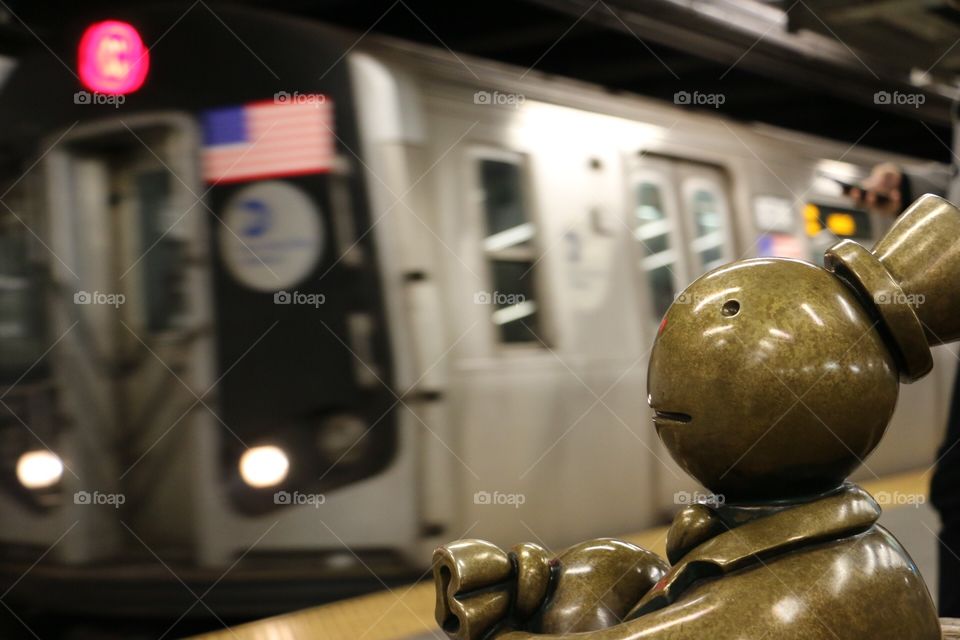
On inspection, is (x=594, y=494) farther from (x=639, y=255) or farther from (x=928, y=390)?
(x=928, y=390)

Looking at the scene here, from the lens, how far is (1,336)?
3506 millimetres

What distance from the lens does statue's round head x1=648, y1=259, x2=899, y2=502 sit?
110 cm

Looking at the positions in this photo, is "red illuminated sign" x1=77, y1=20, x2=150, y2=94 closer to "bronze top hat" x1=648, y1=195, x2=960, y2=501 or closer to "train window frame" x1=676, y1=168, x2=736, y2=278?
"train window frame" x1=676, y1=168, x2=736, y2=278

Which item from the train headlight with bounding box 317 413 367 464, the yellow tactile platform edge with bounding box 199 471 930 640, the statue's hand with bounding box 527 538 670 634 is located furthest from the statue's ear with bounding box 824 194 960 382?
the train headlight with bounding box 317 413 367 464

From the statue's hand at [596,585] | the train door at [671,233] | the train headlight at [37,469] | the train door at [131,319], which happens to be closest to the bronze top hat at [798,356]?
the statue's hand at [596,585]

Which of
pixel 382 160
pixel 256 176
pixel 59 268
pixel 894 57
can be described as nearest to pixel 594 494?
pixel 382 160

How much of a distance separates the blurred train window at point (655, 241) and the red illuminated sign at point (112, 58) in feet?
8.20

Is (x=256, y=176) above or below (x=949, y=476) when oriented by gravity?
above

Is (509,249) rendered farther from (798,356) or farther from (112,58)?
(798,356)

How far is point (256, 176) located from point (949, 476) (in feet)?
8.39

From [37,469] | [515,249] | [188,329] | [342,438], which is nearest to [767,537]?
[342,438]

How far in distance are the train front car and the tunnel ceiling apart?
0.33 m

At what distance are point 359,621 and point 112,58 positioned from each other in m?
2.24

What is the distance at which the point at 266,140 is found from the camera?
11.9 feet
